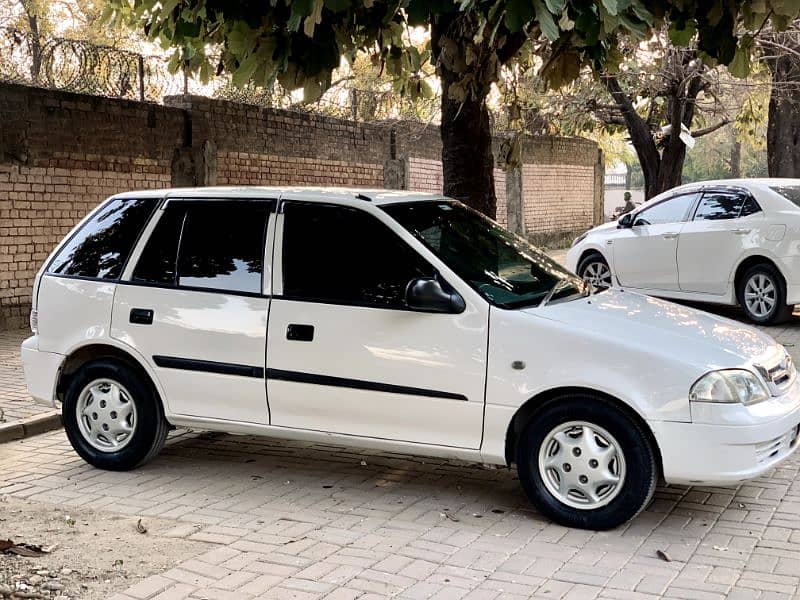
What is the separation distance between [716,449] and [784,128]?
14.4m

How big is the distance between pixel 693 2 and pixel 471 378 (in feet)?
9.32

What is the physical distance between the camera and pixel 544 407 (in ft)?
17.6

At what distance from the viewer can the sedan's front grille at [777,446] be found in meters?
5.18

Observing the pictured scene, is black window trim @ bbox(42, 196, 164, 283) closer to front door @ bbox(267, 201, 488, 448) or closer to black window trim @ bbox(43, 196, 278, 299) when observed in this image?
black window trim @ bbox(43, 196, 278, 299)

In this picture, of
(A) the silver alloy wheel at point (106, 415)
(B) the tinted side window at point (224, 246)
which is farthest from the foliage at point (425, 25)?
(A) the silver alloy wheel at point (106, 415)

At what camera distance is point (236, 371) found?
6.02 m

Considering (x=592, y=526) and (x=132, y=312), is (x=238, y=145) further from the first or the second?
(x=592, y=526)

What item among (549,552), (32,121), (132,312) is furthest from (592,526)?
(32,121)

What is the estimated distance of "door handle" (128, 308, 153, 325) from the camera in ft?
20.6

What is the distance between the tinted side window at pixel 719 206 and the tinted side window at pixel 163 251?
8.21m

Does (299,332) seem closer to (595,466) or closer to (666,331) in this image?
(595,466)

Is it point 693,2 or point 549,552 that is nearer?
point 549,552

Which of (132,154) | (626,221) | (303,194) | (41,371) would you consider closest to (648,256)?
(626,221)

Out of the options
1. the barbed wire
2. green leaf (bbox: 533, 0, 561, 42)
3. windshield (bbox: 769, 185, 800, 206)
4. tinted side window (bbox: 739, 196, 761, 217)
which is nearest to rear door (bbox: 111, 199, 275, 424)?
green leaf (bbox: 533, 0, 561, 42)
